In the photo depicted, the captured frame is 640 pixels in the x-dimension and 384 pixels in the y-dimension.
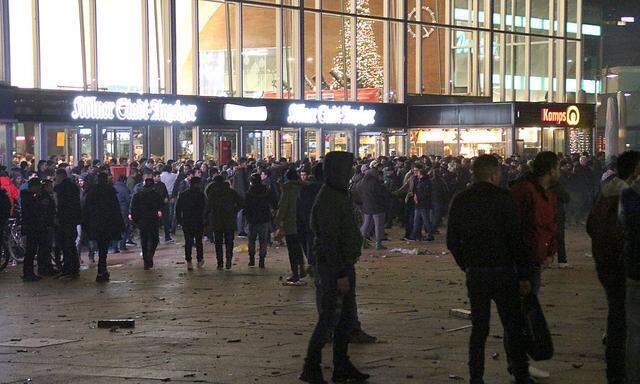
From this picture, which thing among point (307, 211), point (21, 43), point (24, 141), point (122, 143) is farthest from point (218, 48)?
point (307, 211)

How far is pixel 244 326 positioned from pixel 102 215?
6.83m

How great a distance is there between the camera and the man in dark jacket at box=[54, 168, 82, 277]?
1861 cm

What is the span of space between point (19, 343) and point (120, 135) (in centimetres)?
2335

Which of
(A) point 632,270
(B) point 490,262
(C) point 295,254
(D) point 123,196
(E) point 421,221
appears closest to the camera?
(A) point 632,270

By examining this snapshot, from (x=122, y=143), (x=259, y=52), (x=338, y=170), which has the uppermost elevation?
(x=259, y=52)

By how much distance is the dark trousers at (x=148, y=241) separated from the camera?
19828 millimetres

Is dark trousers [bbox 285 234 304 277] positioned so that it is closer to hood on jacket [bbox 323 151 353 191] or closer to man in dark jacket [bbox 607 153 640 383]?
hood on jacket [bbox 323 151 353 191]

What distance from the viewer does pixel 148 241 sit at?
19984 mm

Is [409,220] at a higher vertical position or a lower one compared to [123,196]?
lower

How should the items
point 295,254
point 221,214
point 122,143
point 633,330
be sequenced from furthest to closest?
1. point 122,143
2. point 221,214
3. point 295,254
4. point 633,330

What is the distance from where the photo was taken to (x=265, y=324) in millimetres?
12406

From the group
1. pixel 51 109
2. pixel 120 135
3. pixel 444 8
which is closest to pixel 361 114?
pixel 444 8

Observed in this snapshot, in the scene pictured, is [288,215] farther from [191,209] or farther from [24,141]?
[24,141]

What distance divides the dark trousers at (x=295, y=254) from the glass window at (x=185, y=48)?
20.6 metres
